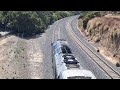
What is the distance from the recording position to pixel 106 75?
25.8 m

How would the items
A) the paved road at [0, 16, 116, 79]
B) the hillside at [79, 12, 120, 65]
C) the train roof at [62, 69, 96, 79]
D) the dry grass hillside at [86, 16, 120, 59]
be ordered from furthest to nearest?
1. the dry grass hillside at [86, 16, 120, 59]
2. the hillside at [79, 12, 120, 65]
3. the paved road at [0, 16, 116, 79]
4. the train roof at [62, 69, 96, 79]

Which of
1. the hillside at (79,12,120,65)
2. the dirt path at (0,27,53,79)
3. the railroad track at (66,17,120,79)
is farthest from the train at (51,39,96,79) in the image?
the hillside at (79,12,120,65)

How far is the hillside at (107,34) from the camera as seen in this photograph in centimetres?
3846

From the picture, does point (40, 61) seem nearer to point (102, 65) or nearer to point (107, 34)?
point (102, 65)

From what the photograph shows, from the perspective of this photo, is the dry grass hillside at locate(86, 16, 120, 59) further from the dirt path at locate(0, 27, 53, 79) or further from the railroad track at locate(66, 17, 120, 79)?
the dirt path at locate(0, 27, 53, 79)

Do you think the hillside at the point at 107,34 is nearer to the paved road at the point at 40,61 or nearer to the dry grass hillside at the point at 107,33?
the dry grass hillside at the point at 107,33

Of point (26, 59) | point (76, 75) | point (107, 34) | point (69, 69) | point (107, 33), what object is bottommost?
point (26, 59)

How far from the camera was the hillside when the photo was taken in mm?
38463

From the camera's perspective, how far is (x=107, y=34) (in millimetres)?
44125

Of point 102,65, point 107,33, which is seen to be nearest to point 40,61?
point 102,65

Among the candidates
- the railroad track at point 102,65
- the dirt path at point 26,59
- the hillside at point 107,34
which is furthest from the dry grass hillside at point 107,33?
the dirt path at point 26,59
